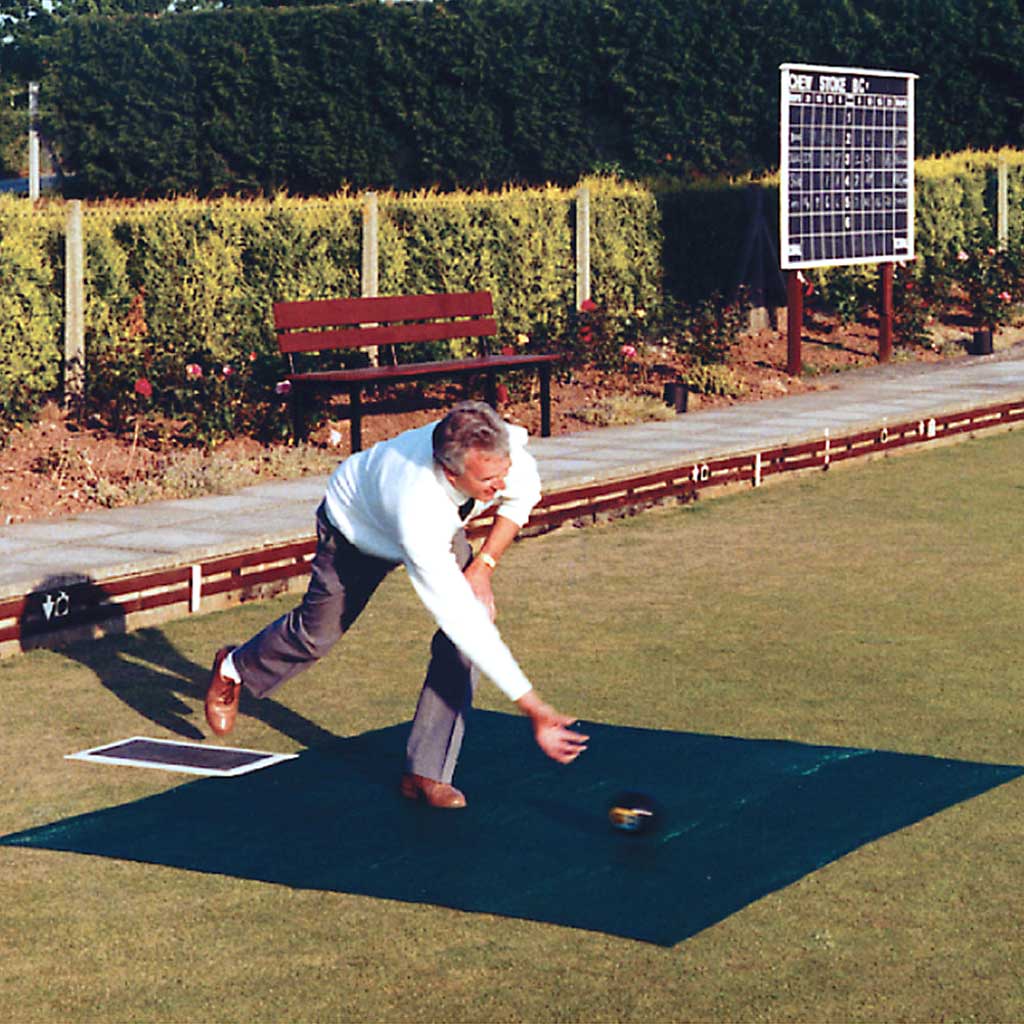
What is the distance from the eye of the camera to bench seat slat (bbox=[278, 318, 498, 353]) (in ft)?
47.1

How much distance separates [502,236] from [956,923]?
13.5 m

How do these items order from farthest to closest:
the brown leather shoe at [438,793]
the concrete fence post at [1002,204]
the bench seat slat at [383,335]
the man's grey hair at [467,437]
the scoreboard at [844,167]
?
the concrete fence post at [1002,204] → the scoreboard at [844,167] → the bench seat slat at [383,335] → the brown leather shoe at [438,793] → the man's grey hair at [467,437]

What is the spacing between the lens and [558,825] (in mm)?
6176

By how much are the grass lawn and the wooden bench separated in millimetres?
2648

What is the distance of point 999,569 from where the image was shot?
10359 millimetres

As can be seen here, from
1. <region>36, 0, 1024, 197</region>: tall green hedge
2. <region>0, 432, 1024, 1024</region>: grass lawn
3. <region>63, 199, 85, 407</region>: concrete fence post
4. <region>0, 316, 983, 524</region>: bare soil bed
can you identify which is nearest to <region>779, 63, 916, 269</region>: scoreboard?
<region>0, 316, 983, 524</region>: bare soil bed

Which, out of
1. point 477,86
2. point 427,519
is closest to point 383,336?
point 427,519

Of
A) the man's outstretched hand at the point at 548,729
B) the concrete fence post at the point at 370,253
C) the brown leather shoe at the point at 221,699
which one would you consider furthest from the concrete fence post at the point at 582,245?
the man's outstretched hand at the point at 548,729

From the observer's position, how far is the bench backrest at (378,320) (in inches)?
567

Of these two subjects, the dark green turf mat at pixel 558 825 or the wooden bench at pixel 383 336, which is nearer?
the dark green turf mat at pixel 558 825

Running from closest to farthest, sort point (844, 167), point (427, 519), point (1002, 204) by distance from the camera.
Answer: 1. point (427, 519)
2. point (844, 167)
3. point (1002, 204)

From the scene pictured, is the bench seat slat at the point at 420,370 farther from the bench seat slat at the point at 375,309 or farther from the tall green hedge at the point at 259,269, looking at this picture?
the tall green hedge at the point at 259,269

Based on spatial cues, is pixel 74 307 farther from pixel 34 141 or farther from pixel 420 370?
pixel 34 141

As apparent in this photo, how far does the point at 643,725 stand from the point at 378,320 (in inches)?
323
